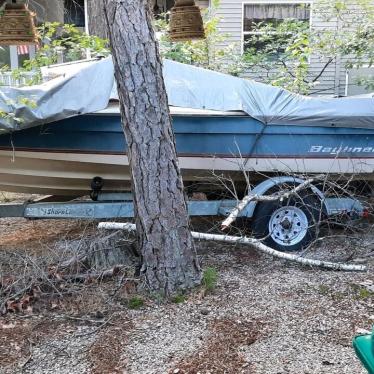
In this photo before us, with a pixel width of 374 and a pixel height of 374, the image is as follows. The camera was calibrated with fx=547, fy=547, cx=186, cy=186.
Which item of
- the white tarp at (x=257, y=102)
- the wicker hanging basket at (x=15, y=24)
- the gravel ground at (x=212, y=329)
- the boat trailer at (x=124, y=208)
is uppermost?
the wicker hanging basket at (x=15, y=24)

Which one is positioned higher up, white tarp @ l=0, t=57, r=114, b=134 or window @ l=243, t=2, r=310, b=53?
window @ l=243, t=2, r=310, b=53

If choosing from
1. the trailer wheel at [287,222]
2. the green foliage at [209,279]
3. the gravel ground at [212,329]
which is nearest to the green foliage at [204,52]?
the trailer wheel at [287,222]

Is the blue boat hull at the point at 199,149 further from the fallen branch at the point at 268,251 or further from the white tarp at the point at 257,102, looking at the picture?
the fallen branch at the point at 268,251

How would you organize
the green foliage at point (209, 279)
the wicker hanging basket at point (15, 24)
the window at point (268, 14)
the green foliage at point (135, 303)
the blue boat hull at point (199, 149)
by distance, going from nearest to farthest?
1. the green foliage at point (135, 303)
2. the green foliage at point (209, 279)
3. the blue boat hull at point (199, 149)
4. the wicker hanging basket at point (15, 24)
5. the window at point (268, 14)

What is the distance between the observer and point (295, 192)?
5.14 metres

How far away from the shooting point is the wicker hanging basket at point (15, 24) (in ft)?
17.7

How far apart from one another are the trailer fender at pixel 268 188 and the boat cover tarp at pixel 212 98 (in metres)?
0.56

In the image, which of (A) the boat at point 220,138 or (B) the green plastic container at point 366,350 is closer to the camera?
(B) the green plastic container at point 366,350

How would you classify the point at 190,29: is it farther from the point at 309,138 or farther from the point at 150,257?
the point at 150,257

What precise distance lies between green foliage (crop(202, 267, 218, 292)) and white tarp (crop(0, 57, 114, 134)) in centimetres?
181

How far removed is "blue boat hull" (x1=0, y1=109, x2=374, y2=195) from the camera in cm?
531

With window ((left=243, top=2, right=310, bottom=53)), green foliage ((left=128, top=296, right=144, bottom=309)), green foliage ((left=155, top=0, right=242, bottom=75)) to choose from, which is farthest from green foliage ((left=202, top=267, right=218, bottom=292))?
window ((left=243, top=2, right=310, bottom=53))

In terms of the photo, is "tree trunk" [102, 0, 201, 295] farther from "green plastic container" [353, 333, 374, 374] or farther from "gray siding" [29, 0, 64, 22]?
"gray siding" [29, 0, 64, 22]

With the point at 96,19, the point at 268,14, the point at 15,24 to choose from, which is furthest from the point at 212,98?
the point at 268,14
